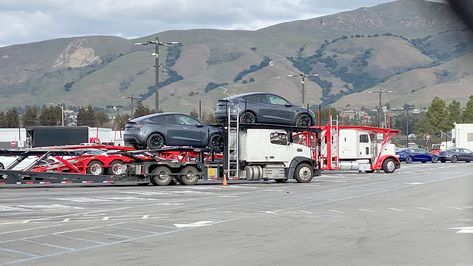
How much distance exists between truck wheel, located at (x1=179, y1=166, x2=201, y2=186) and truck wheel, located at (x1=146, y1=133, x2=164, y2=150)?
135 centimetres

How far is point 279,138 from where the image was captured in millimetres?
33094

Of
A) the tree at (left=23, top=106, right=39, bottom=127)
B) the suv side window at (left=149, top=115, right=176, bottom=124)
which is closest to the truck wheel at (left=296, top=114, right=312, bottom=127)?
the suv side window at (left=149, top=115, right=176, bottom=124)

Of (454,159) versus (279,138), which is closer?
(279,138)

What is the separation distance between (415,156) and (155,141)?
39.5 metres

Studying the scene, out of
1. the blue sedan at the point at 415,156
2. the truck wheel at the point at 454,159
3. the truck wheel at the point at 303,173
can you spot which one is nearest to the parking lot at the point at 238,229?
the truck wheel at the point at 303,173

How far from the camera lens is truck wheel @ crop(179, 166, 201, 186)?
32062 millimetres

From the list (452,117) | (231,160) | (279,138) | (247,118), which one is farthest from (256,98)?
(452,117)

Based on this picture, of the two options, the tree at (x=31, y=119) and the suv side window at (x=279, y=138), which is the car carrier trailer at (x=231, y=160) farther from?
the tree at (x=31, y=119)

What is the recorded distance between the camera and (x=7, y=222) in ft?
54.5

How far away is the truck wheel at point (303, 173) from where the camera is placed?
33375mm

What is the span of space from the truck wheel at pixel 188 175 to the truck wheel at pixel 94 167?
10.5 feet

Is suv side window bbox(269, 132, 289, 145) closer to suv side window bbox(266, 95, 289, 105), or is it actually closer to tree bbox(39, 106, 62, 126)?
suv side window bbox(266, 95, 289, 105)

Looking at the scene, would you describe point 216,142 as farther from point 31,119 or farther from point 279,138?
point 31,119

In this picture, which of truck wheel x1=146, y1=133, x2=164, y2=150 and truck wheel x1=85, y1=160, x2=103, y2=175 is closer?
truck wheel x1=146, y1=133, x2=164, y2=150
